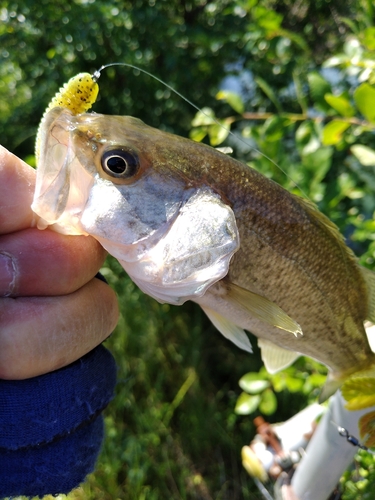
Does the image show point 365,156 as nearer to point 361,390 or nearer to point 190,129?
point 361,390

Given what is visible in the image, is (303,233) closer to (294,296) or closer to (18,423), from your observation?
(294,296)

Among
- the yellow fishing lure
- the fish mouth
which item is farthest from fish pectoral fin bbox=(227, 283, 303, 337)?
the yellow fishing lure

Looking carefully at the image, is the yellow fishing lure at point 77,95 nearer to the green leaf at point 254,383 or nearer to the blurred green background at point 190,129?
the blurred green background at point 190,129

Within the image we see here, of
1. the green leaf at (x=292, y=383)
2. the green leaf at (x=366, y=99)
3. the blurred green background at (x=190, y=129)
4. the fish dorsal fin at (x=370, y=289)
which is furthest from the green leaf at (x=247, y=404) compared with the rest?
the green leaf at (x=366, y=99)

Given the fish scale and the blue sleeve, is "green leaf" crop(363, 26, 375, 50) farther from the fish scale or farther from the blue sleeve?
the blue sleeve

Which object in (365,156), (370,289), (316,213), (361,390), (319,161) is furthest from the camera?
(319,161)

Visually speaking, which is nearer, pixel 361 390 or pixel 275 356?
pixel 361 390

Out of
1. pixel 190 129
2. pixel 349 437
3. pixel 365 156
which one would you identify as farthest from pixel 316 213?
pixel 190 129
